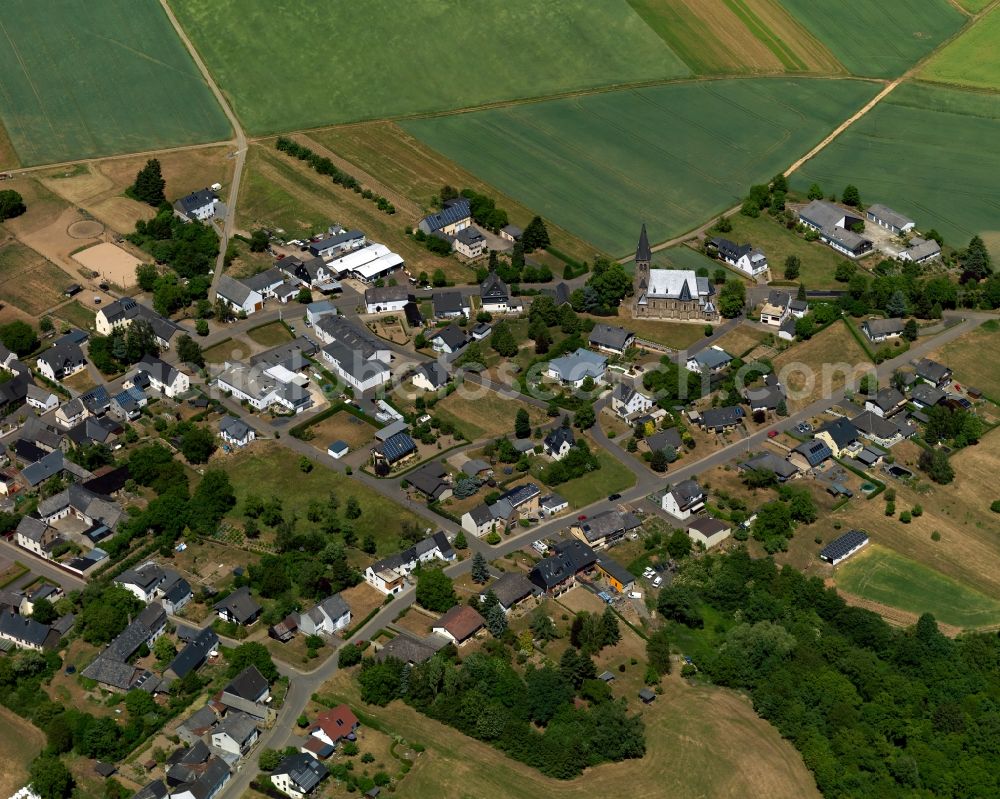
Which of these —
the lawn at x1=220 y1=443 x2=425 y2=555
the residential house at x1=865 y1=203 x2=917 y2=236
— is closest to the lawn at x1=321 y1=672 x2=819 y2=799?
the lawn at x1=220 y1=443 x2=425 y2=555

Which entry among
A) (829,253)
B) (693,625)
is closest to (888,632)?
(693,625)

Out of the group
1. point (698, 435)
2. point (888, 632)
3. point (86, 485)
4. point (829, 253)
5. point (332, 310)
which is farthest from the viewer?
point (829, 253)

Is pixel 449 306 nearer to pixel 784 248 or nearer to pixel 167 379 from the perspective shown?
pixel 167 379

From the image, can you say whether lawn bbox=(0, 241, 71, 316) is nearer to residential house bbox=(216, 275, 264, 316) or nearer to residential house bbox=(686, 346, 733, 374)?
residential house bbox=(216, 275, 264, 316)

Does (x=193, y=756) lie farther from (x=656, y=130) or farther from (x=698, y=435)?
(x=656, y=130)

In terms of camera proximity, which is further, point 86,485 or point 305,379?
point 305,379
